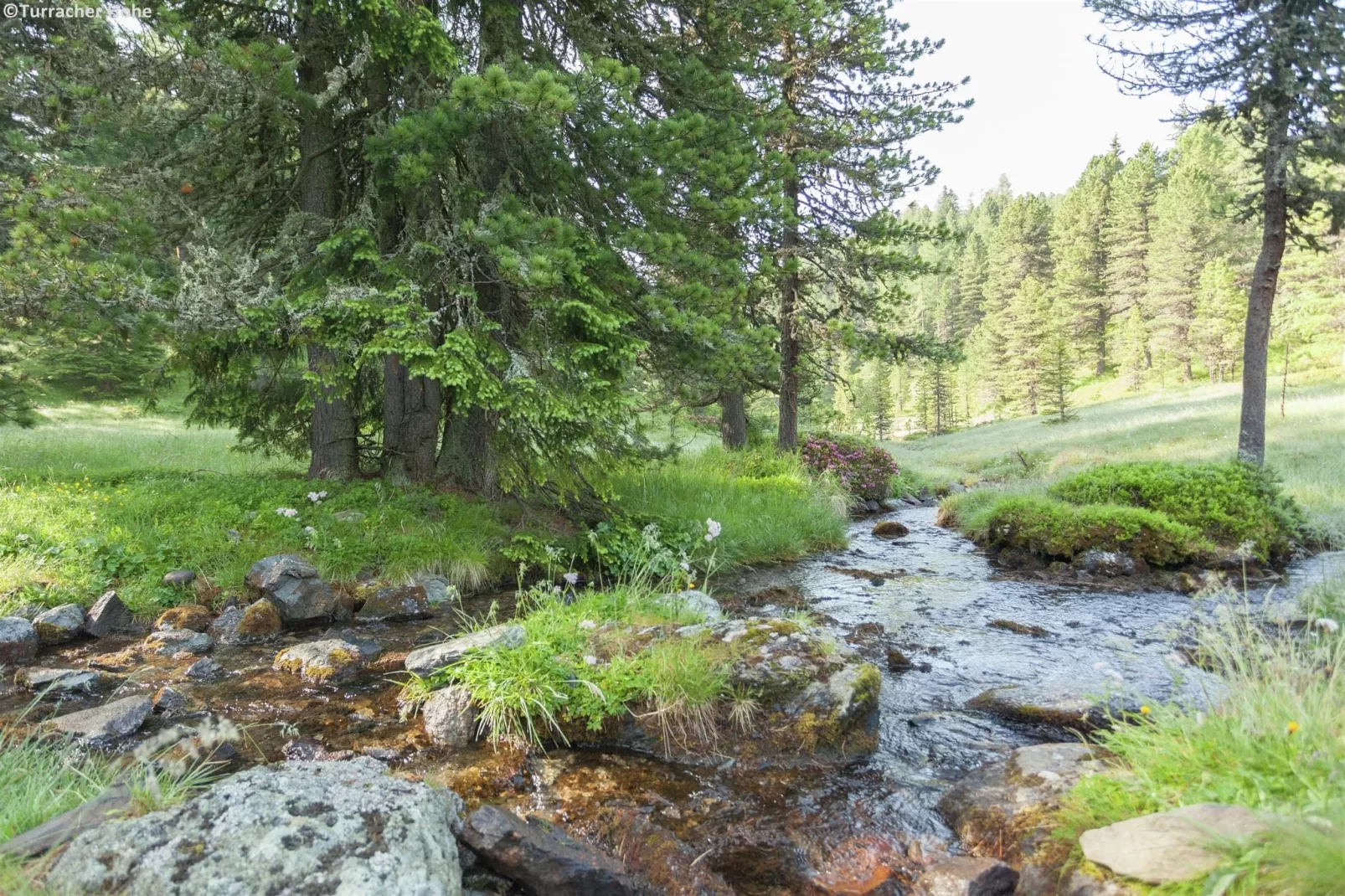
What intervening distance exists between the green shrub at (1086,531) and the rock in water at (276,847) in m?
10.5

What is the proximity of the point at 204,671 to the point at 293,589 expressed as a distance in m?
1.52

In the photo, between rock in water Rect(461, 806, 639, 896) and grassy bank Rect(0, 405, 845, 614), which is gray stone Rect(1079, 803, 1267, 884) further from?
grassy bank Rect(0, 405, 845, 614)

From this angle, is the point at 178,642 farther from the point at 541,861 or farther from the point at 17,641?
the point at 541,861

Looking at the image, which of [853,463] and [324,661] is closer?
[324,661]

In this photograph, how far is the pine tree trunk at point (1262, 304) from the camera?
11836 millimetres

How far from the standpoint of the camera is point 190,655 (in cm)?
613

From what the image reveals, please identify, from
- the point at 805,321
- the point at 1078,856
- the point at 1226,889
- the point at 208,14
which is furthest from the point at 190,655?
the point at 805,321

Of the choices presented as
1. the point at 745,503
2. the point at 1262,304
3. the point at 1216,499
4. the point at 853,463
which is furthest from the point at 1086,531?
the point at 853,463

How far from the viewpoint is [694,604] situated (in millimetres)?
6461

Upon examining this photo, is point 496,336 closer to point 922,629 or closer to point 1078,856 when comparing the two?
point 922,629

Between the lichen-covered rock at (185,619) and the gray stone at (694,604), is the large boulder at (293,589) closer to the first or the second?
the lichen-covered rock at (185,619)

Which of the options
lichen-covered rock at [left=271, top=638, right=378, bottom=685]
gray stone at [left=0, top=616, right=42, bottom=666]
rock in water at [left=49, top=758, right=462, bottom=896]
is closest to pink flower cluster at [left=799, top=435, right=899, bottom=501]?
lichen-covered rock at [left=271, top=638, right=378, bottom=685]

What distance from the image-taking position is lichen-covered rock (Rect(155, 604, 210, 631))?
668 centimetres

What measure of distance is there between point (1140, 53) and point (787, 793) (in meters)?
14.7
